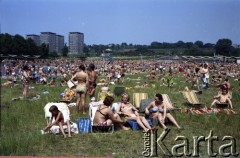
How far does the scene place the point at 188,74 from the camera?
57.1ft

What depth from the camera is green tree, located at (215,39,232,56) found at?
8.00 meters

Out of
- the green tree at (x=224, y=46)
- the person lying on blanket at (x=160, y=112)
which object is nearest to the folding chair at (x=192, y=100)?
the green tree at (x=224, y=46)

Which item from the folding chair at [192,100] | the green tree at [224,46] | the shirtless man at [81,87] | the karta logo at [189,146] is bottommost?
the karta logo at [189,146]

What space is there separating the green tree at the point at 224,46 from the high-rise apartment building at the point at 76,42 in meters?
3.07

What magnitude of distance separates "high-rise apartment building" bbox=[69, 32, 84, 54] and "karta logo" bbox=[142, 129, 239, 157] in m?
2.78

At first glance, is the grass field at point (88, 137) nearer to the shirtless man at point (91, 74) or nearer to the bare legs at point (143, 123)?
the bare legs at point (143, 123)

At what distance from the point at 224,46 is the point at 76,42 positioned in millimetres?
3403

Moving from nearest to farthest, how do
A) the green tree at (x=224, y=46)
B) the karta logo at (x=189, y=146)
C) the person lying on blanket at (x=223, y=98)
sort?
1. the karta logo at (x=189, y=146)
2. the green tree at (x=224, y=46)
3. the person lying on blanket at (x=223, y=98)

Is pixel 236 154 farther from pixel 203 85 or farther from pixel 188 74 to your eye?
pixel 188 74

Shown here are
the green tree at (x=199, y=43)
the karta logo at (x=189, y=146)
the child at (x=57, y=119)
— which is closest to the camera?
the karta logo at (x=189, y=146)

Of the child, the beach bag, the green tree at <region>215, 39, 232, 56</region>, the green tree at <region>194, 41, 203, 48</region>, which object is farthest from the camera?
the green tree at <region>194, 41, 203, 48</region>

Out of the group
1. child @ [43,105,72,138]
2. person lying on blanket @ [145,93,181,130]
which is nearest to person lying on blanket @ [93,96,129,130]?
child @ [43,105,72,138]

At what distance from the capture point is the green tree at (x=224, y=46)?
800 centimetres

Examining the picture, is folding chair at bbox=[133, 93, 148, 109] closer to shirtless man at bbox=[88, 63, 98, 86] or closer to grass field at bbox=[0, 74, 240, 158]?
grass field at bbox=[0, 74, 240, 158]
